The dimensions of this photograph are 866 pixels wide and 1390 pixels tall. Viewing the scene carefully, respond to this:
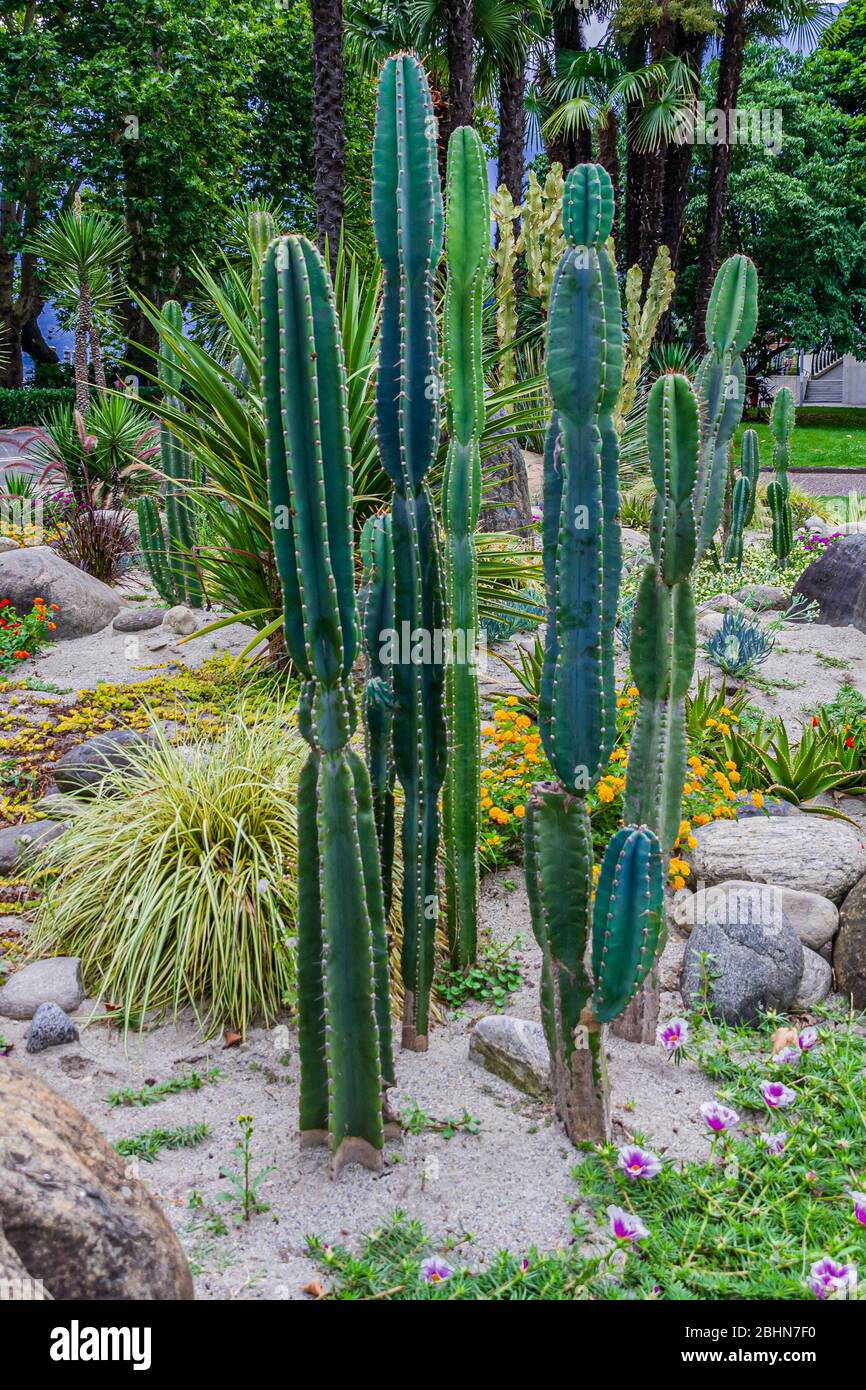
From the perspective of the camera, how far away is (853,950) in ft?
10.3

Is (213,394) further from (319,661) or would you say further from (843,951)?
(843,951)

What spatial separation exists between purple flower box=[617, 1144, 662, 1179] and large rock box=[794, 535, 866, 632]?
Result: 570 centimetres

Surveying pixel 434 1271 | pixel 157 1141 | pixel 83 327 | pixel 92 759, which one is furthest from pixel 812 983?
pixel 83 327

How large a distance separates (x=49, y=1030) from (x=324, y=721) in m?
1.47

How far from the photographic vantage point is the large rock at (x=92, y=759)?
4418mm

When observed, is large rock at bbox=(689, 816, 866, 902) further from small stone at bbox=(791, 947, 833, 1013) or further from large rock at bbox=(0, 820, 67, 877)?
large rock at bbox=(0, 820, 67, 877)

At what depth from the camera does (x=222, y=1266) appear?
204cm

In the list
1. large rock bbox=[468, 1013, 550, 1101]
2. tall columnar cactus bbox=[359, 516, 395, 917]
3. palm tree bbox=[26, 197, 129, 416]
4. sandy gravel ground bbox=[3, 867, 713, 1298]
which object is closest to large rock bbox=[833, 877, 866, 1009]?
sandy gravel ground bbox=[3, 867, 713, 1298]

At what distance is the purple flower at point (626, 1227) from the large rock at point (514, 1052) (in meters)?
0.57

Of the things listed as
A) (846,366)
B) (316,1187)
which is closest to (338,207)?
(316,1187)

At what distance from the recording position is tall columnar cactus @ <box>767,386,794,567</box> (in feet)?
28.3

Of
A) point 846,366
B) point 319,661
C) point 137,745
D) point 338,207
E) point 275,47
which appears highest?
point 275,47

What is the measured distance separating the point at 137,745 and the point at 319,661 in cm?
264

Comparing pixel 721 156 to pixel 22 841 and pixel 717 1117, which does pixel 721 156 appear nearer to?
pixel 22 841
